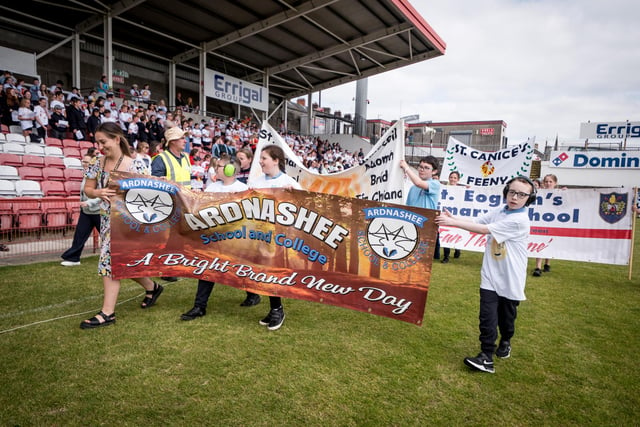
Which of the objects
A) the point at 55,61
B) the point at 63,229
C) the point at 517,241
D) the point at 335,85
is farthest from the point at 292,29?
the point at 517,241

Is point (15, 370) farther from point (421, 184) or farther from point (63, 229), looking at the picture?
point (63, 229)

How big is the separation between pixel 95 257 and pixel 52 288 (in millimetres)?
1722

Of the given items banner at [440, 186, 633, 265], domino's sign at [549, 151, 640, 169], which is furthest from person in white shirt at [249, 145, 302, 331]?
domino's sign at [549, 151, 640, 169]

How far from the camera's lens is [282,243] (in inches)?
143

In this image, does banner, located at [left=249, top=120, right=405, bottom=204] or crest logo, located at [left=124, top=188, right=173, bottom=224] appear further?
banner, located at [left=249, top=120, right=405, bottom=204]

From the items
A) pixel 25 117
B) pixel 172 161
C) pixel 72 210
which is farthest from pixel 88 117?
pixel 172 161

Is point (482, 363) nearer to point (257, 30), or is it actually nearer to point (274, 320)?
Result: point (274, 320)

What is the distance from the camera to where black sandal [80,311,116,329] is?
11.6 feet

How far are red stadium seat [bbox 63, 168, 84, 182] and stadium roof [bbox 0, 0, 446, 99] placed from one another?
999 centimetres

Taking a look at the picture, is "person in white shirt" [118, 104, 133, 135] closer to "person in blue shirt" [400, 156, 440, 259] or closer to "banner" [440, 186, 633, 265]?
"person in blue shirt" [400, 156, 440, 259]

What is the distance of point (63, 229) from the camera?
6.71 metres

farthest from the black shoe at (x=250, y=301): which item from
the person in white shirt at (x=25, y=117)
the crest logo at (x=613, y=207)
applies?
the person in white shirt at (x=25, y=117)

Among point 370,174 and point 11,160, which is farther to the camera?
point 11,160

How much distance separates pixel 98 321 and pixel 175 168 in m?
1.90
